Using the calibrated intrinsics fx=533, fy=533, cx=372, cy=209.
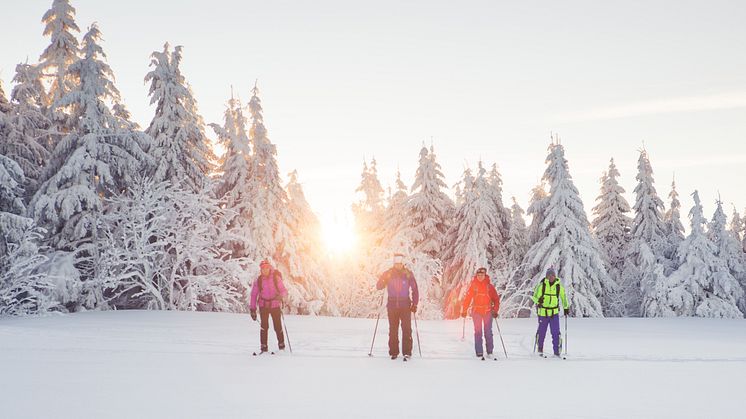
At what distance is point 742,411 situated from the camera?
7.46 m

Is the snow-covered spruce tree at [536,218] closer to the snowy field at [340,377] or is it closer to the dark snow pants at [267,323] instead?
the snowy field at [340,377]

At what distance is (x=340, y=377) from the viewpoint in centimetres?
933

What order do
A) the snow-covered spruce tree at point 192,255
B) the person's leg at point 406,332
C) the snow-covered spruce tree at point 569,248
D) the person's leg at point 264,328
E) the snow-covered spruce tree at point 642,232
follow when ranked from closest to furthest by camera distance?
the person's leg at point 406,332
the person's leg at point 264,328
the snow-covered spruce tree at point 192,255
the snow-covered spruce tree at point 569,248
the snow-covered spruce tree at point 642,232

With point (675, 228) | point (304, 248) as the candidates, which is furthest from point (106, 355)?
point (675, 228)

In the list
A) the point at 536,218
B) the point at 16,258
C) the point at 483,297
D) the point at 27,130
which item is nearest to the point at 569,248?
the point at 536,218

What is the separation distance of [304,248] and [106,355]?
803 inches

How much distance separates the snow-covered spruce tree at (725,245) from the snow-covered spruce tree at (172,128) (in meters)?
32.9

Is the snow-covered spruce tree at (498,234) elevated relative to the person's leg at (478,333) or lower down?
elevated

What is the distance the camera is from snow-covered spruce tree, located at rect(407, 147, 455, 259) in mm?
34188

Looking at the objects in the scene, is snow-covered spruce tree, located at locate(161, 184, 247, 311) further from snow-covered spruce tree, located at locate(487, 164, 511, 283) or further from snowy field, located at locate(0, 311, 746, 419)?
snow-covered spruce tree, located at locate(487, 164, 511, 283)

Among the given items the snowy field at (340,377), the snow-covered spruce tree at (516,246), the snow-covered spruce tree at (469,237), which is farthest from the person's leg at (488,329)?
the snow-covered spruce tree at (516,246)

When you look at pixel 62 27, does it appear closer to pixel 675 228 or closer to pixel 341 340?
pixel 341 340

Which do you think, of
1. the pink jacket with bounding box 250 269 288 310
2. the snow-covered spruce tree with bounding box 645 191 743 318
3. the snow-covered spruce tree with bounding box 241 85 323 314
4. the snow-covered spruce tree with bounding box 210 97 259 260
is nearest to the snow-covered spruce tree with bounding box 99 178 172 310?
the snow-covered spruce tree with bounding box 210 97 259 260

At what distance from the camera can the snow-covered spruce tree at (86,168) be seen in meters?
22.6
